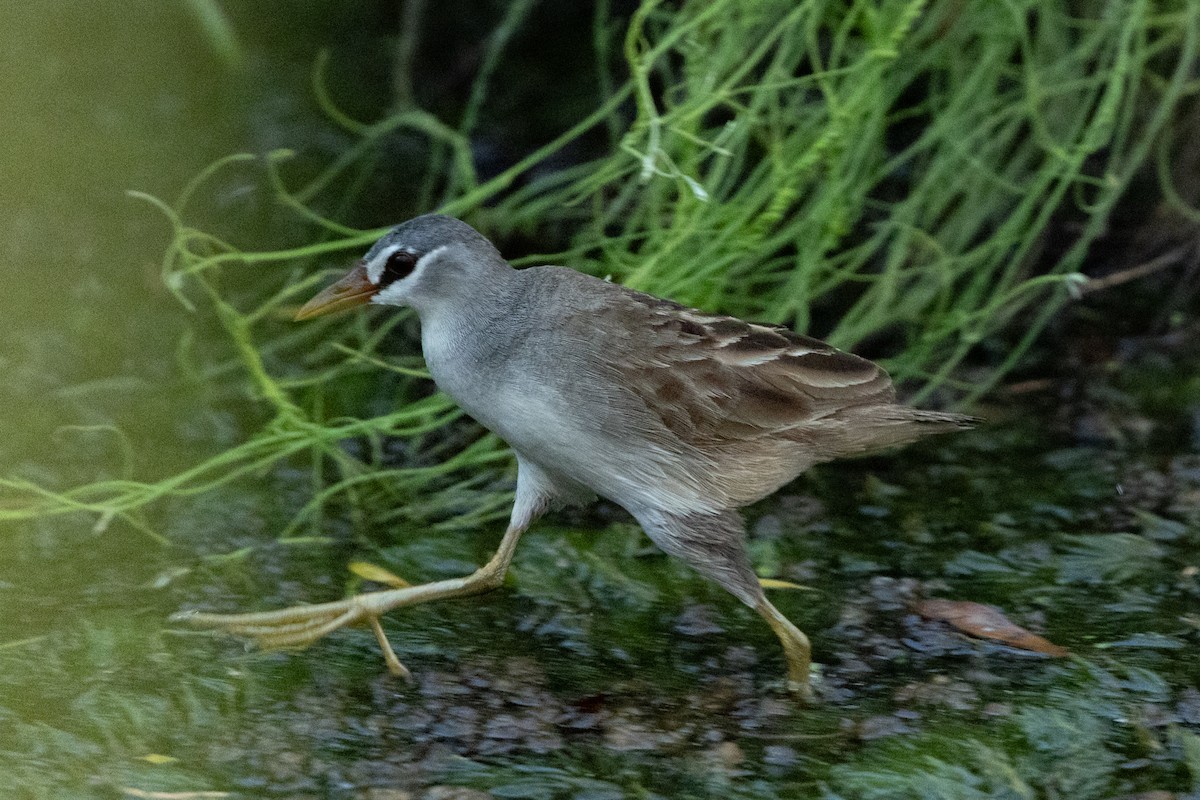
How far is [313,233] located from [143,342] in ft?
2.73

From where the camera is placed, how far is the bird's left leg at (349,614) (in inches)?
141

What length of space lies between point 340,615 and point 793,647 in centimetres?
111

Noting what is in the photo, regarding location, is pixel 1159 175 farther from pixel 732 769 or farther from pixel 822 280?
pixel 732 769

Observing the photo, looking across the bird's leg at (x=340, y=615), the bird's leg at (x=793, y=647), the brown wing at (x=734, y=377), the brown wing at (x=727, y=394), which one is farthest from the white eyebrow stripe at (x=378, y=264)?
the bird's leg at (x=793, y=647)

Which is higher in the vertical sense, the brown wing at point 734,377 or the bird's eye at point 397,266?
the bird's eye at point 397,266

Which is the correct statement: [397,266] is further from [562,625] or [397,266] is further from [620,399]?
[562,625]

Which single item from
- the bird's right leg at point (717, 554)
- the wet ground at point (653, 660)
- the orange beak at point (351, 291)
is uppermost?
the orange beak at point (351, 291)

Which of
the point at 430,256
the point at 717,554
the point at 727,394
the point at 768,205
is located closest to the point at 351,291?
the point at 430,256

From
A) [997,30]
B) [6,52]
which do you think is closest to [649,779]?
[997,30]

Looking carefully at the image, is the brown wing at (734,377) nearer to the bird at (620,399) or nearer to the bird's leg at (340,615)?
the bird at (620,399)

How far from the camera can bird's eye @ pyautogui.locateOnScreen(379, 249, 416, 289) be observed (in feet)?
11.5

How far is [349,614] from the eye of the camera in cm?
358

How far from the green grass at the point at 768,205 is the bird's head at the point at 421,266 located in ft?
1.80

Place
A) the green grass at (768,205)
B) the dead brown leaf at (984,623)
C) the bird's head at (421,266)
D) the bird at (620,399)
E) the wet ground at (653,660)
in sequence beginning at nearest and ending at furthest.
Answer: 1. the wet ground at (653,660)
2. the bird at (620,399)
3. the bird's head at (421,266)
4. the dead brown leaf at (984,623)
5. the green grass at (768,205)
